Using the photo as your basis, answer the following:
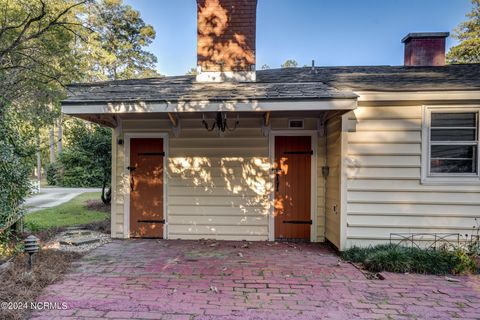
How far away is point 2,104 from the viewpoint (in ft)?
15.5

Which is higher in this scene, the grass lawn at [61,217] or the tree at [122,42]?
the tree at [122,42]

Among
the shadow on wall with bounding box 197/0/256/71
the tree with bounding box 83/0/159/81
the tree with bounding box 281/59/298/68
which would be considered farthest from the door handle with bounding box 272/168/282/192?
the tree with bounding box 281/59/298/68

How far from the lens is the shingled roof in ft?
14.0

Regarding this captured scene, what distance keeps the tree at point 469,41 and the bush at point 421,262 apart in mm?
18012

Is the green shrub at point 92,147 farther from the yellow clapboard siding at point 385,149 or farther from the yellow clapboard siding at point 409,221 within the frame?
the yellow clapboard siding at point 409,221

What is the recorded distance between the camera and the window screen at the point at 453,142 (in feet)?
14.5

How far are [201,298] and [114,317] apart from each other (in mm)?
839

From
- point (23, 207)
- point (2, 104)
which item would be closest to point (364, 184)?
point (23, 207)

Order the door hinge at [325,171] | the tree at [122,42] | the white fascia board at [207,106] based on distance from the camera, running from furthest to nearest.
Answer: the tree at [122,42]
the door hinge at [325,171]
the white fascia board at [207,106]

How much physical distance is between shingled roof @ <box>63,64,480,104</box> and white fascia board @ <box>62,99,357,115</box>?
0.23ft

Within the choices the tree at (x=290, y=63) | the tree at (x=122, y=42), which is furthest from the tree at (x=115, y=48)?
the tree at (x=290, y=63)

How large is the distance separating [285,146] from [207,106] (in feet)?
6.11

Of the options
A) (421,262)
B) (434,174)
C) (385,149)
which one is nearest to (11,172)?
(385,149)

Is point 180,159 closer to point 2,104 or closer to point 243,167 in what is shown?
point 243,167
